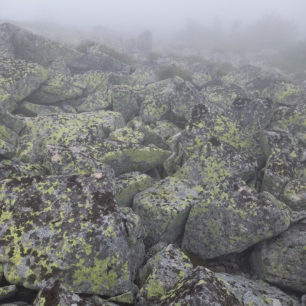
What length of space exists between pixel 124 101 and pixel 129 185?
331 inches

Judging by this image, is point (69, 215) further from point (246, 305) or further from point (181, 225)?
point (246, 305)

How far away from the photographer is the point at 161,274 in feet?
24.4

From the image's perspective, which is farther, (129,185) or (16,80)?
(16,80)

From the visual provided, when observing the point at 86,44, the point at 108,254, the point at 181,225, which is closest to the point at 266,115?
the point at 181,225

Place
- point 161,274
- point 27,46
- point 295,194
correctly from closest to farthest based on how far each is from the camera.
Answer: point 161,274, point 295,194, point 27,46

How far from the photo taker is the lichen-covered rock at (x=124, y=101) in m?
17.7

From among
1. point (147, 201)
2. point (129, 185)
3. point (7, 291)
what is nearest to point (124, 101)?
point (129, 185)

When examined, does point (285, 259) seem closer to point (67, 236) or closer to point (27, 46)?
point (67, 236)

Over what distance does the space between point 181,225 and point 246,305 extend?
12.4ft

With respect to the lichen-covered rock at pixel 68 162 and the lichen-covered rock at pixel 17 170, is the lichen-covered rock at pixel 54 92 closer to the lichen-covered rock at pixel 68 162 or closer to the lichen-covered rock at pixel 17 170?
the lichen-covered rock at pixel 68 162

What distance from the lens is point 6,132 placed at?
1272 centimetres

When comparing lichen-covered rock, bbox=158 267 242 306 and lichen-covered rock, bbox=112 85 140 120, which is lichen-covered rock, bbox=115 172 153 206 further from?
lichen-covered rock, bbox=112 85 140 120

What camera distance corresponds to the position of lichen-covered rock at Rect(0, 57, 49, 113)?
1460cm

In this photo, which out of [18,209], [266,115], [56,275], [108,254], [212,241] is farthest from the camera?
[266,115]
